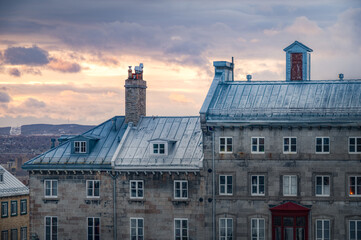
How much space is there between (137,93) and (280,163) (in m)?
17.3

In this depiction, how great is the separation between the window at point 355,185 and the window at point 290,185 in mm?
4826

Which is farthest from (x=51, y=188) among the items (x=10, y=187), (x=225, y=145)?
(x=10, y=187)

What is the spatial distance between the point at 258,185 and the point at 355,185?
27.7 ft

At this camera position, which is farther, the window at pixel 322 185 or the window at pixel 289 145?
Answer: the window at pixel 289 145

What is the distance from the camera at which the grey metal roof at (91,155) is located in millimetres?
73500

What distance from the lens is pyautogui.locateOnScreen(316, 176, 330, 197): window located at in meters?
68.2

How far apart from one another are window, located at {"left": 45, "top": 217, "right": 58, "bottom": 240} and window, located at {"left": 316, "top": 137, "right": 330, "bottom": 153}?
25614 millimetres

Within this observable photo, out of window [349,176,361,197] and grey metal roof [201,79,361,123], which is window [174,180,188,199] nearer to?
grey metal roof [201,79,361,123]

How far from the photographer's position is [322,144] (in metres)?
68.3

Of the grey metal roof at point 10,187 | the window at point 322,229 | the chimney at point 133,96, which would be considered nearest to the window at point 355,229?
the window at point 322,229

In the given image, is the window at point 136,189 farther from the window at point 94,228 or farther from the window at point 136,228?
the window at point 94,228

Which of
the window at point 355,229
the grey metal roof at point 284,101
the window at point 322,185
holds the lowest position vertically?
the window at point 355,229

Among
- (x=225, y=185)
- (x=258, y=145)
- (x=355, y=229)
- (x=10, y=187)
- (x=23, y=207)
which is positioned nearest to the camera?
(x=355, y=229)

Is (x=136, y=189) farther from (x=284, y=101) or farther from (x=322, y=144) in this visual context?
(x=322, y=144)
